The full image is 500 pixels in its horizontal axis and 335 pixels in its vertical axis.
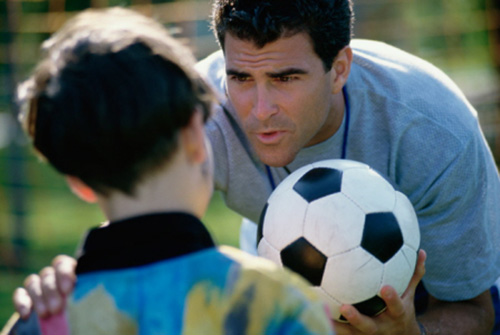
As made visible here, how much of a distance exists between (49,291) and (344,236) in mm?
1170

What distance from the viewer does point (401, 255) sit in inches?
109

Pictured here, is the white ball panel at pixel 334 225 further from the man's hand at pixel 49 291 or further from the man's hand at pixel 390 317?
the man's hand at pixel 49 291

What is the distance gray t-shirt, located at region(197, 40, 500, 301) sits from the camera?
3.30 metres

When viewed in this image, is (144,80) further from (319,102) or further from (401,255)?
(319,102)

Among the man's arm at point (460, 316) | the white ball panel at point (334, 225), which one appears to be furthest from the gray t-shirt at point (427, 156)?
the white ball panel at point (334, 225)

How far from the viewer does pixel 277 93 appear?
320 cm

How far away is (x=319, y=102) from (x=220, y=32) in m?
0.55

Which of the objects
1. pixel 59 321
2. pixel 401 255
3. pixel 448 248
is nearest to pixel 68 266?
pixel 59 321

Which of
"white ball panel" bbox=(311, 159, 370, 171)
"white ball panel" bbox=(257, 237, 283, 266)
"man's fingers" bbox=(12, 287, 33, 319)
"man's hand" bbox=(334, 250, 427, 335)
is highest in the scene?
"man's fingers" bbox=(12, 287, 33, 319)

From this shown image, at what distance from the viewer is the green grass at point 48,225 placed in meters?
6.62

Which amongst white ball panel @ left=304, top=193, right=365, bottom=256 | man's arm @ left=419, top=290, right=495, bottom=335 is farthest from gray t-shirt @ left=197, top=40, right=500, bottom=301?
white ball panel @ left=304, top=193, right=365, bottom=256

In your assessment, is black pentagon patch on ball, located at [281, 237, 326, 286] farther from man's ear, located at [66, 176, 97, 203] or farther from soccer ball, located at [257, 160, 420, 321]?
man's ear, located at [66, 176, 97, 203]

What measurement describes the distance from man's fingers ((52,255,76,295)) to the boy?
0.03 meters

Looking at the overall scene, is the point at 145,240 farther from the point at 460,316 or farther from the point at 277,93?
the point at 460,316
